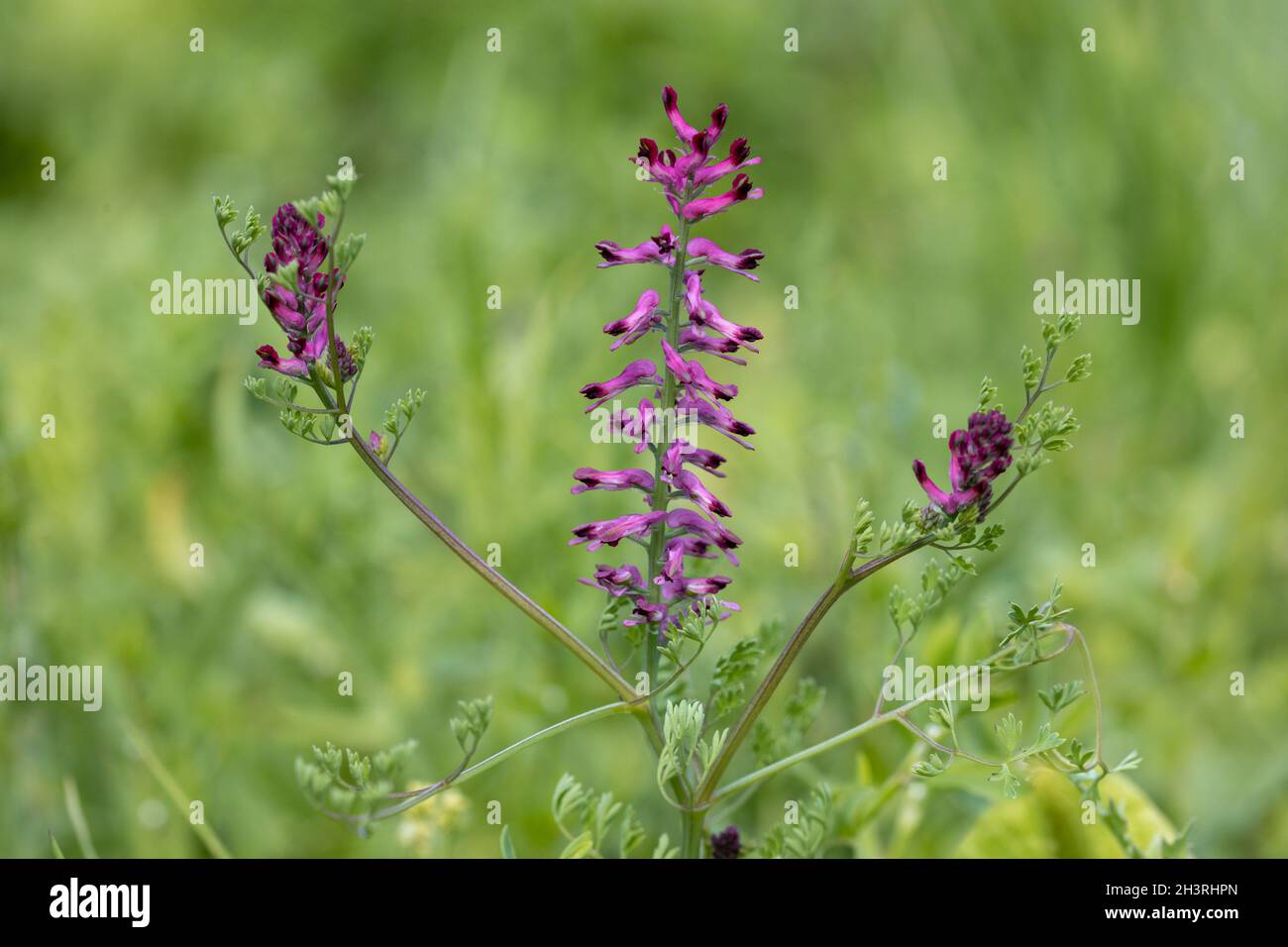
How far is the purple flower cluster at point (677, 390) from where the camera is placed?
2.58ft

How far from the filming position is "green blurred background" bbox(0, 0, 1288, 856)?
1456 millimetres

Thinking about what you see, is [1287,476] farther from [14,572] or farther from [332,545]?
[14,572]

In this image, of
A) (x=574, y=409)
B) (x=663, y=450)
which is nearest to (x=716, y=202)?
(x=663, y=450)

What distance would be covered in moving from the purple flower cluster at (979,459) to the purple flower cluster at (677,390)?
0.13m

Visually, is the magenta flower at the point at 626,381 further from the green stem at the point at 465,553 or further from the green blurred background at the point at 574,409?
the green blurred background at the point at 574,409

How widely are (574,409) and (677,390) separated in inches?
39.5

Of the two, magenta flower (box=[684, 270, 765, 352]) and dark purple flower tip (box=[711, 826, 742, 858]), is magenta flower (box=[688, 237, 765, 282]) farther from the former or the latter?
dark purple flower tip (box=[711, 826, 742, 858])

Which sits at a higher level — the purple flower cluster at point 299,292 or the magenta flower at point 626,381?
the purple flower cluster at point 299,292

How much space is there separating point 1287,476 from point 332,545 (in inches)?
49.5

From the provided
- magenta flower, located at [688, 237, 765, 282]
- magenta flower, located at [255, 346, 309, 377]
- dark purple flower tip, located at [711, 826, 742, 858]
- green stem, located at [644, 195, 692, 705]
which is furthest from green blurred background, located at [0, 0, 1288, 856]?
magenta flower, located at [255, 346, 309, 377]

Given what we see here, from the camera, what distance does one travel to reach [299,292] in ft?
2.47

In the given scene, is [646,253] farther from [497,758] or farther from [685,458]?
[497,758]

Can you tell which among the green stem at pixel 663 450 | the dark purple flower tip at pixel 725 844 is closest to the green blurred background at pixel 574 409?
the dark purple flower tip at pixel 725 844

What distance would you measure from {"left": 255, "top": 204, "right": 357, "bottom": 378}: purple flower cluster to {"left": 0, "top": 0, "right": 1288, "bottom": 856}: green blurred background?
55cm
